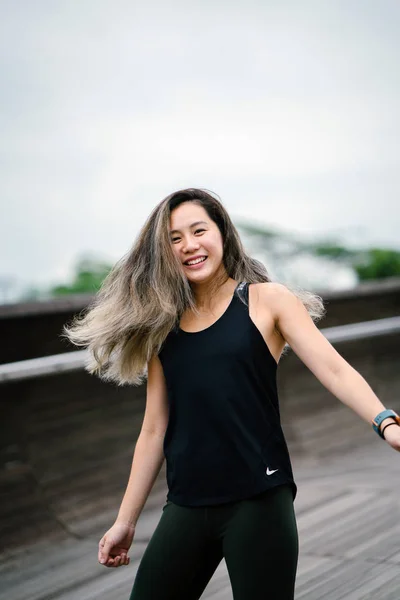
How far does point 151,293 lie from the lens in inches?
68.5

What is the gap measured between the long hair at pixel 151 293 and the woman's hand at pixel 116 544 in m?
0.34

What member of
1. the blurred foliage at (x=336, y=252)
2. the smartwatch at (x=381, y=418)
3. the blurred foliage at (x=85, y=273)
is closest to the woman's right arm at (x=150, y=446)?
the smartwatch at (x=381, y=418)

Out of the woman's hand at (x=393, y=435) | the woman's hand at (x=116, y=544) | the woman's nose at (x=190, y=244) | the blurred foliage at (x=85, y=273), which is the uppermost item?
the woman's nose at (x=190, y=244)

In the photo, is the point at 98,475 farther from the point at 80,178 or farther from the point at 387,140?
the point at 80,178

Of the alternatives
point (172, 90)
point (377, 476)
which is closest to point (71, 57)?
point (172, 90)

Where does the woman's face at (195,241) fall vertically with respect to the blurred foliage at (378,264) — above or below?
above

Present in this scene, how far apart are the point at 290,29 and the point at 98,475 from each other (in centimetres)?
897

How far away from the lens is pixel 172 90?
1348 centimetres

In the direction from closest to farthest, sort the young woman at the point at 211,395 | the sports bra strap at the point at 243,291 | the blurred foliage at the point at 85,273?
the young woman at the point at 211,395 < the sports bra strap at the point at 243,291 < the blurred foliage at the point at 85,273

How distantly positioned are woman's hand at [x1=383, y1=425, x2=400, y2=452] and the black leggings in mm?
258

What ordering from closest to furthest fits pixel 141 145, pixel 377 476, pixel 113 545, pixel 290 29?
1. pixel 113 545
2. pixel 377 476
3. pixel 290 29
4. pixel 141 145

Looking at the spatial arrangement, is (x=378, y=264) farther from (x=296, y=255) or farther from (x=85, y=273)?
(x=85, y=273)

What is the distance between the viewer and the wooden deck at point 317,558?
2783mm

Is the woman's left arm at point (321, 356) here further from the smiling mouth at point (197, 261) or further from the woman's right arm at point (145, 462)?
the woman's right arm at point (145, 462)
